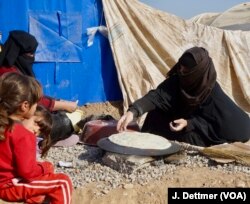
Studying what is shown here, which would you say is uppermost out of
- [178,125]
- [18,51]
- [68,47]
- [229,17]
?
[18,51]

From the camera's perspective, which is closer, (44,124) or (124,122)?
(44,124)

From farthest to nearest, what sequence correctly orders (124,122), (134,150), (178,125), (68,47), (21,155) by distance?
(68,47)
(178,125)
(124,122)
(134,150)
(21,155)

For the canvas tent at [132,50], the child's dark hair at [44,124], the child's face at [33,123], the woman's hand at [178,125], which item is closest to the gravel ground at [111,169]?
the woman's hand at [178,125]

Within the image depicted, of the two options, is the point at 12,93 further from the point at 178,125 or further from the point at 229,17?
the point at 229,17

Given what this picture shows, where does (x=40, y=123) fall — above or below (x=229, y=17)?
above

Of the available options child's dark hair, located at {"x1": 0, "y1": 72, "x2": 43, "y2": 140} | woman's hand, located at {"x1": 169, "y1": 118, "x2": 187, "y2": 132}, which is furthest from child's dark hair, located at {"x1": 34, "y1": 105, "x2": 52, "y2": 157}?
woman's hand, located at {"x1": 169, "y1": 118, "x2": 187, "y2": 132}

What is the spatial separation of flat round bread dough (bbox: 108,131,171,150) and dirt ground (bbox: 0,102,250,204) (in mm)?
257

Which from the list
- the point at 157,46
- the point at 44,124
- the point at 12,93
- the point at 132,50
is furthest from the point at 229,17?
the point at 12,93

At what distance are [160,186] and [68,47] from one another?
3540 millimetres

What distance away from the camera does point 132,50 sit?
260 inches

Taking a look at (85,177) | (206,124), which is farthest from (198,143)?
(85,177)

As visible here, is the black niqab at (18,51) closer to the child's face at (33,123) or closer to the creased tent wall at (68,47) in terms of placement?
the child's face at (33,123)

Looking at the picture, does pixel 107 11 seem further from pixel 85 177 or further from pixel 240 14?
pixel 240 14

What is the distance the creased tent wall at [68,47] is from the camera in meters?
6.13
